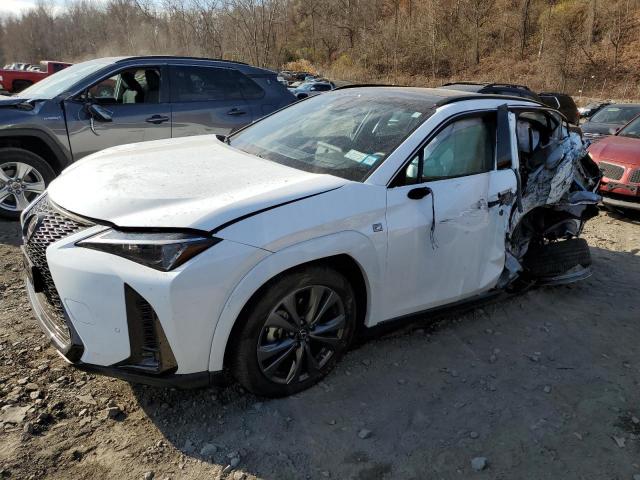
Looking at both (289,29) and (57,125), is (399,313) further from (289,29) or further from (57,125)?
(289,29)

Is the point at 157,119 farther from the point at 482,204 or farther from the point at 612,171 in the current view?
the point at 612,171

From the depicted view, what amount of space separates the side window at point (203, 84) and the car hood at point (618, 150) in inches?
206

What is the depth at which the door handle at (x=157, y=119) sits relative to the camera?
5898mm

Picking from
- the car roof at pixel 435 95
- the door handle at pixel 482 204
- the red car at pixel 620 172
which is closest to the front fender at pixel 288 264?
the door handle at pixel 482 204

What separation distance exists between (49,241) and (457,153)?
240 cm

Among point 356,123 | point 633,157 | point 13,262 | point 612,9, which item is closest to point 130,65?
point 13,262

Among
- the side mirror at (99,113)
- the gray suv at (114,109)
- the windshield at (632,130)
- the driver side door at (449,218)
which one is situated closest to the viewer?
the driver side door at (449,218)

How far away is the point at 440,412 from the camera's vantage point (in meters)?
2.84

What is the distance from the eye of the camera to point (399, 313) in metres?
3.09

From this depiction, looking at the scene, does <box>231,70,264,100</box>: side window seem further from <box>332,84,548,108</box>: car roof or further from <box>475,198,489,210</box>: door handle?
<box>475,198,489,210</box>: door handle

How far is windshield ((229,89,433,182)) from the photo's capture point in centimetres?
302

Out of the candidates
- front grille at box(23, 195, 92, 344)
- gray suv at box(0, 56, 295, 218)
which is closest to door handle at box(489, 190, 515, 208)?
front grille at box(23, 195, 92, 344)

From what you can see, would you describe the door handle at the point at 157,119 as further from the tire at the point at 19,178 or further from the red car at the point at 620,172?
the red car at the point at 620,172

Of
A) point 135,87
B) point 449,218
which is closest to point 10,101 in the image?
point 135,87
